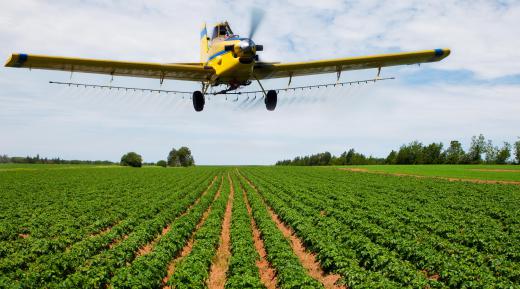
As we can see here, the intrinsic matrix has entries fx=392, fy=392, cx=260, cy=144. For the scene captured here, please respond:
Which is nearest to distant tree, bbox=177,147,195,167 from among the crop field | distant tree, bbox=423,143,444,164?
distant tree, bbox=423,143,444,164

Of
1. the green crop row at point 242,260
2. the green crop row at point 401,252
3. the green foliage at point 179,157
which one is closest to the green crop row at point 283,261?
the green crop row at point 242,260

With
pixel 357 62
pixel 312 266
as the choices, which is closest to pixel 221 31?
pixel 357 62

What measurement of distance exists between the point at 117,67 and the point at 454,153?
144 m

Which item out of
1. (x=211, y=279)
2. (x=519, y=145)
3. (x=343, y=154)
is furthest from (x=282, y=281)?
(x=343, y=154)

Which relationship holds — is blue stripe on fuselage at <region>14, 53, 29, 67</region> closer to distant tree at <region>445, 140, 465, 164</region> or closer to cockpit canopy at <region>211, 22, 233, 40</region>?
cockpit canopy at <region>211, 22, 233, 40</region>

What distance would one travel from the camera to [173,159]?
547 ft

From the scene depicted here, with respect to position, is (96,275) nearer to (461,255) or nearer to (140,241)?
(140,241)

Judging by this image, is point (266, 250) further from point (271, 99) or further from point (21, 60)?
point (21, 60)

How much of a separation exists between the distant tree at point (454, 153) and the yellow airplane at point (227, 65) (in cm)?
13093

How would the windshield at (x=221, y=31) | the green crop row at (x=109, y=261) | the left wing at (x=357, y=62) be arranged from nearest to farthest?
the green crop row at (x=109, y=261) < the left wing at (x=357, y=62) < the windshield at (x=221, y=31)

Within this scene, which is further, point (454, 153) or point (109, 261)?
point (454, 153)

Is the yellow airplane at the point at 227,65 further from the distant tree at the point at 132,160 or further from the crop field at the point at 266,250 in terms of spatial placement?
the distant tree at the point at 132,160

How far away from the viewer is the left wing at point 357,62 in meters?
14.6

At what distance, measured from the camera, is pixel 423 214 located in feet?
71.8
